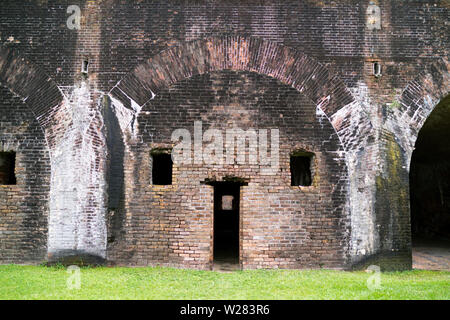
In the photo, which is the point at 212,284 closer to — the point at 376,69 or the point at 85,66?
the point at 85,66

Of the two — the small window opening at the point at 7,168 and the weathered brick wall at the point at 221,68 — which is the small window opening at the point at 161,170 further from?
the small window opening at the point at 7,168

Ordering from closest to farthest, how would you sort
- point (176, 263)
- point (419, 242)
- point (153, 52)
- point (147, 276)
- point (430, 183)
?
point (147, 276) < point (176, 263) < point (153, 52) < point (419, 242) < point (430, 183)

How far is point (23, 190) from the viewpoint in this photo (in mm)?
7586

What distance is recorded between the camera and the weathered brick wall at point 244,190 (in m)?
7.39

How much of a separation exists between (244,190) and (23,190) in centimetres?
471

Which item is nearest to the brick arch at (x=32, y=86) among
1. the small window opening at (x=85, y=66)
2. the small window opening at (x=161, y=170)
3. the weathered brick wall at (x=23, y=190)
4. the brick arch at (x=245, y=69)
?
the weathered brick wall at (x=23, y=190)

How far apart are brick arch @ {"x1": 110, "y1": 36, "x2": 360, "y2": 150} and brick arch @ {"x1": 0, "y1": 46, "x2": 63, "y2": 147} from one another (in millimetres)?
1375

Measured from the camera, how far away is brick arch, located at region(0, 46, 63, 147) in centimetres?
775

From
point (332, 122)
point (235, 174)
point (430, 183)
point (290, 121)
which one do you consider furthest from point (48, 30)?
point (430, 183)

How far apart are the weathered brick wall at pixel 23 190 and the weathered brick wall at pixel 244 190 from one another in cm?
173

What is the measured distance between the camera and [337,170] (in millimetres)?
7668

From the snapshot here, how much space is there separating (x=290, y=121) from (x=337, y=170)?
146 centimetres

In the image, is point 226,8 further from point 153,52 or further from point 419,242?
point 419,242

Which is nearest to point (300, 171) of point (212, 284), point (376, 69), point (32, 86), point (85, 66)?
point (376, 69)
